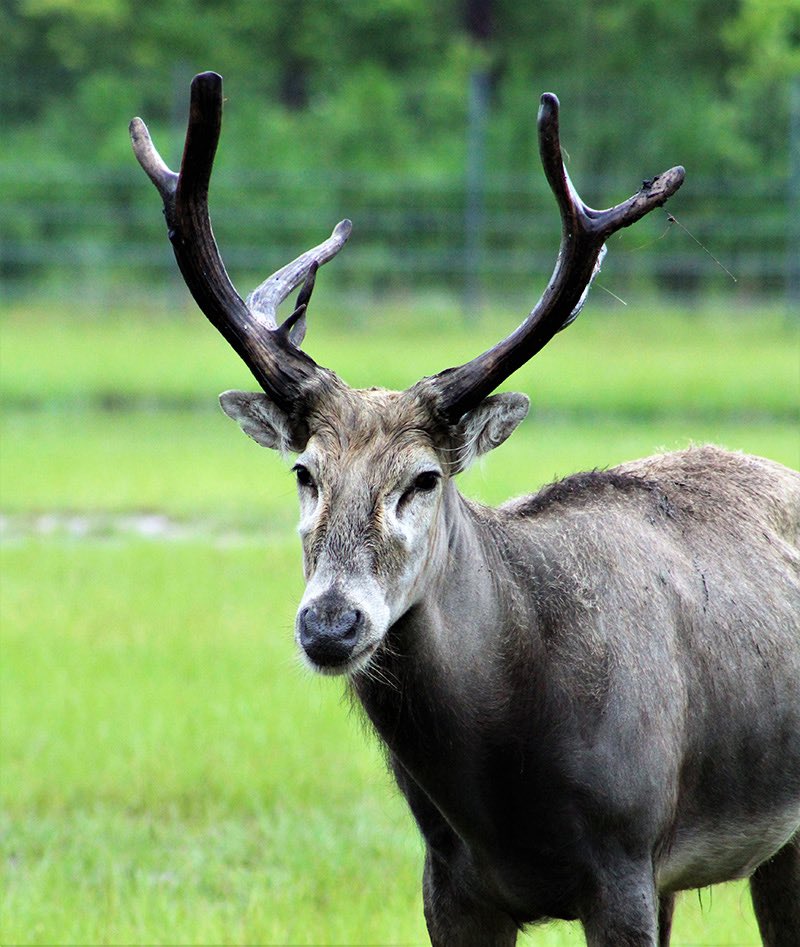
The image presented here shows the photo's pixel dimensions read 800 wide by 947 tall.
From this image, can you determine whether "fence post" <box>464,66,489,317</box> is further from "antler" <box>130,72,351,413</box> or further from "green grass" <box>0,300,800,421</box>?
"antler" <box>130,72,351,413</box>

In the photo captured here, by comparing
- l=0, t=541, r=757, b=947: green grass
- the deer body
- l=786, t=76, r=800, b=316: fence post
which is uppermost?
l=786, t=76, r=800, b=316: fence post

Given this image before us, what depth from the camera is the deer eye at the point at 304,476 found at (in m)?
3.94

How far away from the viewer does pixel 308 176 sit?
81.8ft

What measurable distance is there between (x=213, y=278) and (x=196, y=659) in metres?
4.90

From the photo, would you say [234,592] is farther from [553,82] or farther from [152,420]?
[553,82]

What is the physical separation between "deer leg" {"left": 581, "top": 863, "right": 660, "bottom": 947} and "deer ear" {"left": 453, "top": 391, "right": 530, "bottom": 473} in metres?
1.08

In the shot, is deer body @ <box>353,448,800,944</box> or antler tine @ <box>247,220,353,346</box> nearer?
deer body @ <box>353,448,800,944</box>

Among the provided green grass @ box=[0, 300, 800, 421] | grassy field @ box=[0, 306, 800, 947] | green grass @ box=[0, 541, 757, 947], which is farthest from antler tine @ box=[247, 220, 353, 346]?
green grass @ box=[0, 300, 800, 421]

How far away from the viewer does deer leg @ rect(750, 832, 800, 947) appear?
4.75 metres

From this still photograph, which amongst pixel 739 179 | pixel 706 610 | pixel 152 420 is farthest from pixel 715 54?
pixel 706 610

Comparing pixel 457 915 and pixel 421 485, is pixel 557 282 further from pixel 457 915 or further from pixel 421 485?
pixel 457 915

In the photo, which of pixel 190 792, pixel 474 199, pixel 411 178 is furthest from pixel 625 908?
pixel 411 178

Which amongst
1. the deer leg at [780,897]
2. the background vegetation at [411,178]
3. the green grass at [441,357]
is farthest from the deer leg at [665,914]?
the background vegetation at [411,178]

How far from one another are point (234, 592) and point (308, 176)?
1539 centimetres
